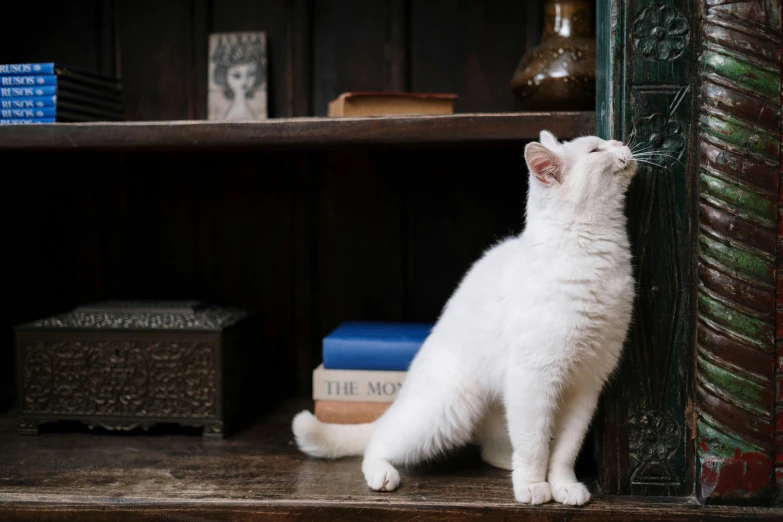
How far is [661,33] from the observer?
113cm

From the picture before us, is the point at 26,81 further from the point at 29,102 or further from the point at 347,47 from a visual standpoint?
the point at 347,47

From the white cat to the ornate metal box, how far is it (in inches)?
17.3

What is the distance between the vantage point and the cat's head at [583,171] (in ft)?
3.53

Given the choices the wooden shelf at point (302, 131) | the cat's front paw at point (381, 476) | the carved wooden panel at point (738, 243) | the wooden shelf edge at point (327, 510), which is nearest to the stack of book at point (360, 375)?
the cat's front paw at point (381, 476)

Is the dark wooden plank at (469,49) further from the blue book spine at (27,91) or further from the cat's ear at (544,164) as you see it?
the blue book spine at (27,91)

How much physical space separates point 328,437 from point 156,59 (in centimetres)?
113

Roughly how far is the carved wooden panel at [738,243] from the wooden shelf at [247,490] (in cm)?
11

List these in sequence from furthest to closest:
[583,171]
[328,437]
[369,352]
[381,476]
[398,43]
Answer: [398,43], [369,352], [328,437], [381,476], [583,171]

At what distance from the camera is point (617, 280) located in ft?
3.66

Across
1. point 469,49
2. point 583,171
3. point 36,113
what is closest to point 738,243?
point 583,171

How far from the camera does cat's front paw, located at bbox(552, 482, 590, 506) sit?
3.75 ft

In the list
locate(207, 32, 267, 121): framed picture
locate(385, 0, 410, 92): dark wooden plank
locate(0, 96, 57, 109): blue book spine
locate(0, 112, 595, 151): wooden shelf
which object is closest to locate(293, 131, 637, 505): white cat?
locate(0, 112, 595, 151): wooden shelf

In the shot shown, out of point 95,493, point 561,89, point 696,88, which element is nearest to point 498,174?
point 561,89

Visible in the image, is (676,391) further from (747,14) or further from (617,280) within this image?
(747,14)
